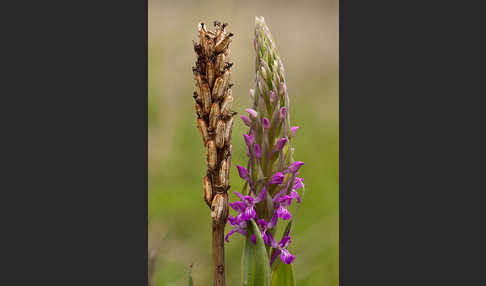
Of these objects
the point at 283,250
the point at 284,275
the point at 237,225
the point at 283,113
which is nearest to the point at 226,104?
the point at 283,113

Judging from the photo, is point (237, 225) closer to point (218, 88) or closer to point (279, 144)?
point (279, 144)

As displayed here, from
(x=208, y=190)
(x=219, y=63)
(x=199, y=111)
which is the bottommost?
(x=208, y=190)

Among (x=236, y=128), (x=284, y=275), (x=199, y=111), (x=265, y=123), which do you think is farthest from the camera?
(x=236, y=128)

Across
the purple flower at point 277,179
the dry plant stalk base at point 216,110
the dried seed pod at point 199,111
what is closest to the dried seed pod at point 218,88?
the dry plant stalk base at point 216,110

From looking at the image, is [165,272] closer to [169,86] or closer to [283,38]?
[169,86]

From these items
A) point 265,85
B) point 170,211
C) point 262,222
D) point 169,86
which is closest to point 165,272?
point 170,211
